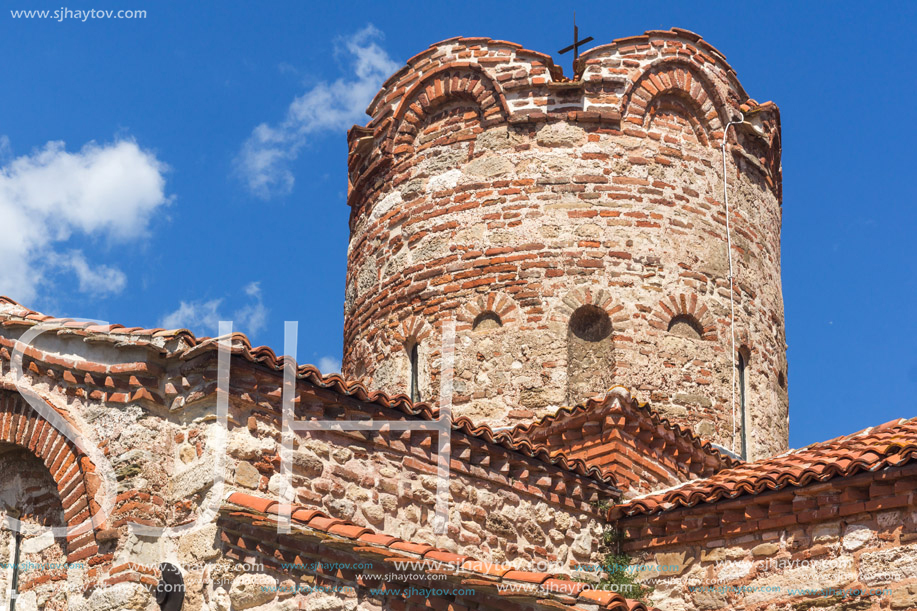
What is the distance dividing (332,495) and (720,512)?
9.63ft

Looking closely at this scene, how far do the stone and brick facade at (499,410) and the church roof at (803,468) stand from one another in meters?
0.03

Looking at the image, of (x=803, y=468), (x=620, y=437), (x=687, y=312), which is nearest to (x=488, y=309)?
(x=687, y=312)

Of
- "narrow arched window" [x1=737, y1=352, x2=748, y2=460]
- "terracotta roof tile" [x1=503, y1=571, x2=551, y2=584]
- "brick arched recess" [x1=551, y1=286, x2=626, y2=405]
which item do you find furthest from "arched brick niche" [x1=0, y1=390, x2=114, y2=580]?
"narrow arched window" [x1=737, y1=352, x2=748, y2=460]

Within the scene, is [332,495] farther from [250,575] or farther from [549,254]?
[549,254]

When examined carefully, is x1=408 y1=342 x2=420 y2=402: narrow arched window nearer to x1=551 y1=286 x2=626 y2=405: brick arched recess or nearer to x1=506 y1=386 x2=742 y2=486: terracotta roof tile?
x1=506 y1=386 x2=742 y2=486: terracotta roof tile

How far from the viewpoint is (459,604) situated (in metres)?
7.82

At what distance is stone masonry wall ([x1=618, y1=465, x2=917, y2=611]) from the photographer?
815cm

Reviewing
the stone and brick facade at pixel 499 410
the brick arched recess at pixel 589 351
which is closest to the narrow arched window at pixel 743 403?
the stone and brick facade at pixel 499 410

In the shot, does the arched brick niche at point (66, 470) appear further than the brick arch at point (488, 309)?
No

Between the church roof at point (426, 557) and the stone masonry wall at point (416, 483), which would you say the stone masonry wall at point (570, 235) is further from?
the church roof at point (426, 557)

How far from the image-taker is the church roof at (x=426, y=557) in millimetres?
7539

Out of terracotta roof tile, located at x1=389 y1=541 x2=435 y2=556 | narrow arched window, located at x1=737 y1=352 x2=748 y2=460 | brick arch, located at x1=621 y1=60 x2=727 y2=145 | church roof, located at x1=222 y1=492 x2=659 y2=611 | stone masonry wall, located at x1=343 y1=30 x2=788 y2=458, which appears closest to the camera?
church roof, located at x1=222 y1=492 x2=659 y2=611

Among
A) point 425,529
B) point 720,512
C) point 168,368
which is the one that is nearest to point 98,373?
point 168,368

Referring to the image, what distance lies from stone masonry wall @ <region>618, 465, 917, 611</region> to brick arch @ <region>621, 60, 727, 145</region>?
16.4 feet
